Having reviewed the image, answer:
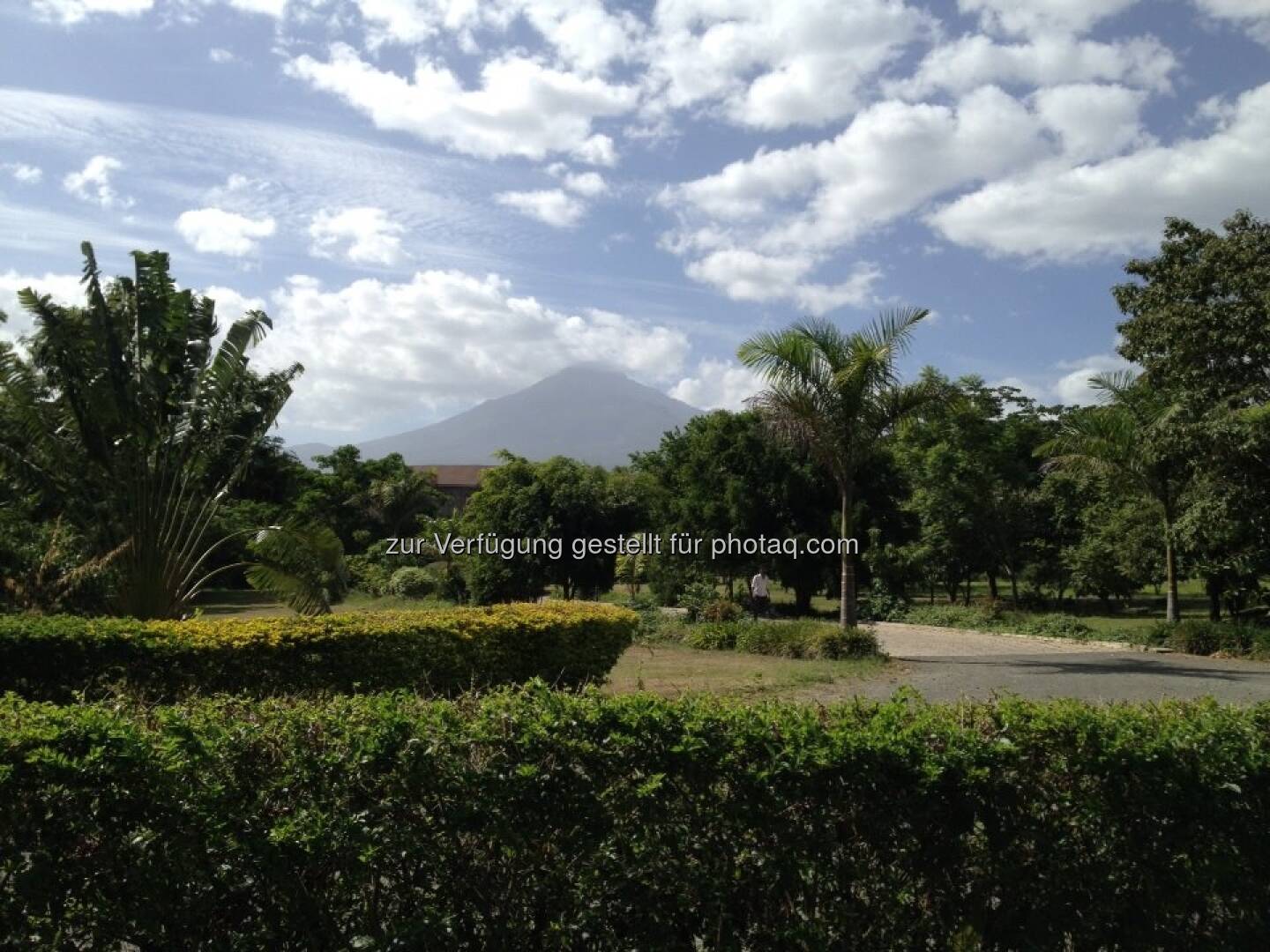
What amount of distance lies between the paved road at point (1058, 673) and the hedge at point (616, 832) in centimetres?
752

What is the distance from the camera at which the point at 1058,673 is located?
1529 centimetres

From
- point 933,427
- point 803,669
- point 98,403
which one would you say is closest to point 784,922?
point 803,669

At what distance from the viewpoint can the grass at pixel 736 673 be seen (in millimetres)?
12633

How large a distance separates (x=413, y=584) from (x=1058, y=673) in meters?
21.7

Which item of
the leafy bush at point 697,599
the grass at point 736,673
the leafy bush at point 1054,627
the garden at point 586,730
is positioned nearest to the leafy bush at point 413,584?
the garden at point 586,730

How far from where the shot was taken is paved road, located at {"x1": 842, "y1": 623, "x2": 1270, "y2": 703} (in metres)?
13.0

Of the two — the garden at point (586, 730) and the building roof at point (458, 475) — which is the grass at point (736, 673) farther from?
the building roof at point (458, 475)

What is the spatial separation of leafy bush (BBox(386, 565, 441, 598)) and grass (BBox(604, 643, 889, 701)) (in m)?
14.7

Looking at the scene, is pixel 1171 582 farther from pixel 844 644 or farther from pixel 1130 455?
pixel 844 644

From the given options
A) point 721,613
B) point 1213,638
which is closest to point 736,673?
point 721,613

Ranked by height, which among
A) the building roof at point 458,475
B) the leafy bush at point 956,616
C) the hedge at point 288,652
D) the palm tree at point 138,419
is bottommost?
the leafy bush at point 956,616

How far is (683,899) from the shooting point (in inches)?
129

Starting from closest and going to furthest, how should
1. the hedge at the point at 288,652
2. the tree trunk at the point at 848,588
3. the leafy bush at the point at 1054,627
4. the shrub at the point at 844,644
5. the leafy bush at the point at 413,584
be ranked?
the hedge at the point at 288,652 → the shrub at the point at 844,644 → the tree trunk at the point at 848,588 → the leafy bush at the point at 1054,627 → the leafy bush at the point at 413,584

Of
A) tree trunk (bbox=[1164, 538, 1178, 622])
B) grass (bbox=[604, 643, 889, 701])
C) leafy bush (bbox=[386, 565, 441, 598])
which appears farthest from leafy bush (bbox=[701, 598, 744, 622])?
leafy bush (bbox=[386, 565, 441, 598])
